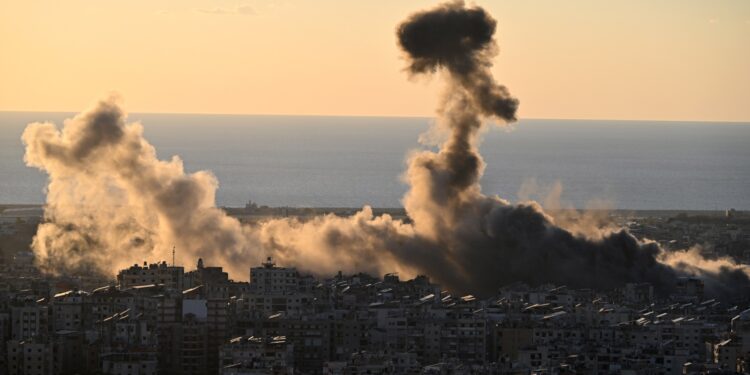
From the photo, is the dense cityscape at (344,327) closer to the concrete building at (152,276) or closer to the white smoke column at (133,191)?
the concrete building at (152,276)

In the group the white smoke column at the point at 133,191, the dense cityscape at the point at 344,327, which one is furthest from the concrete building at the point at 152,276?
the white smoke column at the point at 133,191

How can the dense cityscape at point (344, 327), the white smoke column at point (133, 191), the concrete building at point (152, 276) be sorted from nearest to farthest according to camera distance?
the dense cityscape at point (344, 327)
the concrete building at point (152, 276)
the white smoke column at point (133, 191)

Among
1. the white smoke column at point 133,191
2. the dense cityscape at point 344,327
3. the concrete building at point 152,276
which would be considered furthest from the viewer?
the white smoke column at point 133,191

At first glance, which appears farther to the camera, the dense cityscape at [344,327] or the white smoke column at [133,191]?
the white smoke column at [133,191]

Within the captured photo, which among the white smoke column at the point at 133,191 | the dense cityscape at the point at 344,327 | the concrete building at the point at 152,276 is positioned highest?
the white smoke column at the point at 133,191

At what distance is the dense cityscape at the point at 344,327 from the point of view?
68.6 metres

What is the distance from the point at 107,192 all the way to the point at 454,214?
16084mm

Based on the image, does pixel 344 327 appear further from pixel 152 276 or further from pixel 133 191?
pixel 133 191

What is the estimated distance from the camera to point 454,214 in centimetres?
10131

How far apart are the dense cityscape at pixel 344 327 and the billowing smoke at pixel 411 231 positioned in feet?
15.7

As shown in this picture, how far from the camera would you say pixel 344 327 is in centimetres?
7650

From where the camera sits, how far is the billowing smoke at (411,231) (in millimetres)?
98875

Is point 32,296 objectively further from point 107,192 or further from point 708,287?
point 708,287

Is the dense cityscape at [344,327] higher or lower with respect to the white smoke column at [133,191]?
lower
